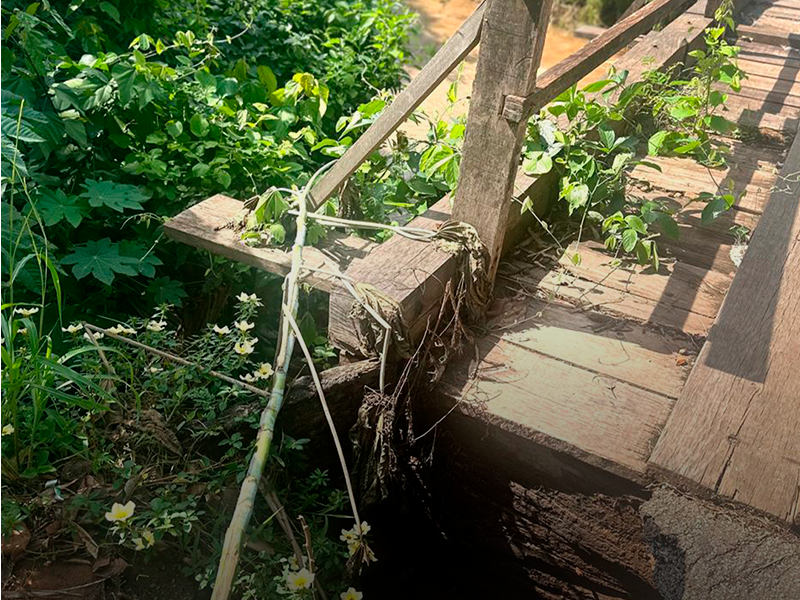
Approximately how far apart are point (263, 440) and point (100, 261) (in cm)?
114

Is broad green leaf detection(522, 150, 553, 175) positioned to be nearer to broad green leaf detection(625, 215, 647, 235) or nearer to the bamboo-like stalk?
broad green leaf detection(625, 215, 647, 235)

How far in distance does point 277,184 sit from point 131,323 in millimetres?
1184

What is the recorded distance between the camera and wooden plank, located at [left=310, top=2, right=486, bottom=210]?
222 centimetres

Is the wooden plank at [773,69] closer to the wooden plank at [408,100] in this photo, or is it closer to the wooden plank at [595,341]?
the wooden plank at [595,341]

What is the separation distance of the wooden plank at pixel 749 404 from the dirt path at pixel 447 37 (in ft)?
15.1

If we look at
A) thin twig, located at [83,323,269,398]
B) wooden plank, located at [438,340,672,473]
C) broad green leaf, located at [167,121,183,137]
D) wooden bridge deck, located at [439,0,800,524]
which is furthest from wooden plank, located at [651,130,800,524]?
broad green leaf, located at [167,121,183,137]

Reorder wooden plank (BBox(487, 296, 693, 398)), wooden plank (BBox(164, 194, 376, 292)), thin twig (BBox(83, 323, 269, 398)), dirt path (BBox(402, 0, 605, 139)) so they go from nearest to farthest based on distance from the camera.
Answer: thin twig (BBox(83, 323, 269, 398))
wooden plank (BBox(487, 296, 693, 398))
wooden plank (BBox(164, 194, 376, 292))
dirt path (BBox(402, 0, 605, 139))

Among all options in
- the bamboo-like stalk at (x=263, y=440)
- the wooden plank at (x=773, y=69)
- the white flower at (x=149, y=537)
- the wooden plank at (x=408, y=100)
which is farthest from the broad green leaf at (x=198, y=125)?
the wooden plank at (x=773, y=69)

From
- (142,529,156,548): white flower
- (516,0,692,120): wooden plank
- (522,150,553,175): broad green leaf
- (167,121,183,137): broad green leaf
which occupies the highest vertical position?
(516,0,692,120): wooden plank

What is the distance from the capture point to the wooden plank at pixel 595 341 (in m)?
2.38

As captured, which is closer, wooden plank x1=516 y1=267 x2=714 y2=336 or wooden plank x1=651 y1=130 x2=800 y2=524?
wooden plank x1=651 y1=130 x2=800 y2=524

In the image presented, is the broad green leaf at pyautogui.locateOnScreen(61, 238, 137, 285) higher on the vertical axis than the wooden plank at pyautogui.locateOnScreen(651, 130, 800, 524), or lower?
lower

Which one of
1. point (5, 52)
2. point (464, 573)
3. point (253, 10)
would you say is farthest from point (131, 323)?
point (253, 10)

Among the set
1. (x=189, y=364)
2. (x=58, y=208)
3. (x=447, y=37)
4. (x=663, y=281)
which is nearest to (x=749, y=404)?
(x=663, y=281)
